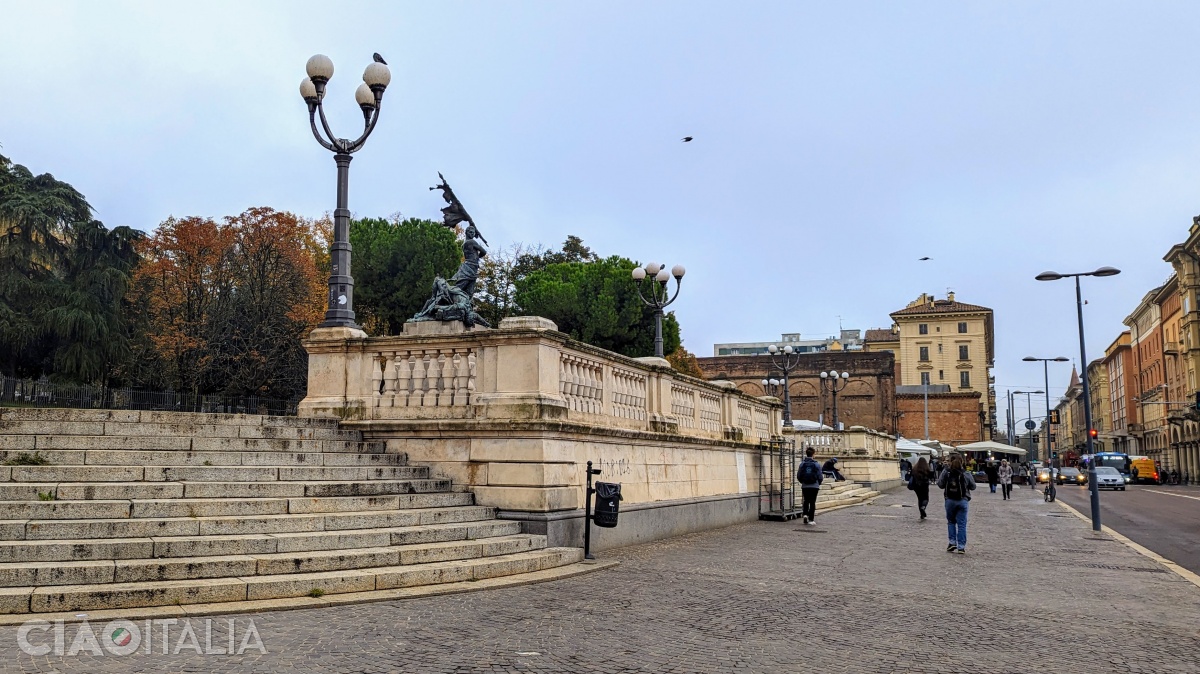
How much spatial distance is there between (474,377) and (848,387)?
225 ft

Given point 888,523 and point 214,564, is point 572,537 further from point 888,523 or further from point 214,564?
point 888,523

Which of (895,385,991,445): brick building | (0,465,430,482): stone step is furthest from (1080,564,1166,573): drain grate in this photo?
(895,385,991,445): brick building

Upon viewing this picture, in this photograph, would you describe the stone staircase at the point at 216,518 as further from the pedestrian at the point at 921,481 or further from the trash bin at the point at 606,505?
the pedestrian at the point at 921,481

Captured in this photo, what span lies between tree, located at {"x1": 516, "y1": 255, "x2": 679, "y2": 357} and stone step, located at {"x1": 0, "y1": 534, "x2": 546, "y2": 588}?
34.8 metres

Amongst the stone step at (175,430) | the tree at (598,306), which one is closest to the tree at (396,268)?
the tree at (598,306)

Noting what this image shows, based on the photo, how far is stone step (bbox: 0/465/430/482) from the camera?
8109mm

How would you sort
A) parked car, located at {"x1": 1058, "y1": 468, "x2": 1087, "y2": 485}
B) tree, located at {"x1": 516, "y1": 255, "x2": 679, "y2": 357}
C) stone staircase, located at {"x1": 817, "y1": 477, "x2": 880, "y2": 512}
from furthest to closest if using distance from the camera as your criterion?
1. parked car, located at {"x1": 1058, "y1": 468, "x2": 1087, "y2": 485}
2. tree, located at {"x1": 516, "y1": 255, "x2": 679, "y2": 357}
3. stone staircase, located at {"x1": 817, "y1": 477, "x2": 880, "y2": 512}

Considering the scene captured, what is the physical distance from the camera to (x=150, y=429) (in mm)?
9586

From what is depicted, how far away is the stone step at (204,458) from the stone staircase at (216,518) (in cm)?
1

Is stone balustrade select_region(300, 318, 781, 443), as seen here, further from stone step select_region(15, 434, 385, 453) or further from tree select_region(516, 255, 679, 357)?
tree select_region(516, 255, 679, 357)

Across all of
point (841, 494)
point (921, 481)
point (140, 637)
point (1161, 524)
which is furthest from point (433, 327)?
point (1161, 524)

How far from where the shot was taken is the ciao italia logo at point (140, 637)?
17.9 feet

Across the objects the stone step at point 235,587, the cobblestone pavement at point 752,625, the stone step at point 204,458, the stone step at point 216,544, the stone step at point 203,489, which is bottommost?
the cobblestone pavement at point 752,625

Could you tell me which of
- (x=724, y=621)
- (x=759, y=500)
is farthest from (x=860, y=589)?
(x=759, y=500)
